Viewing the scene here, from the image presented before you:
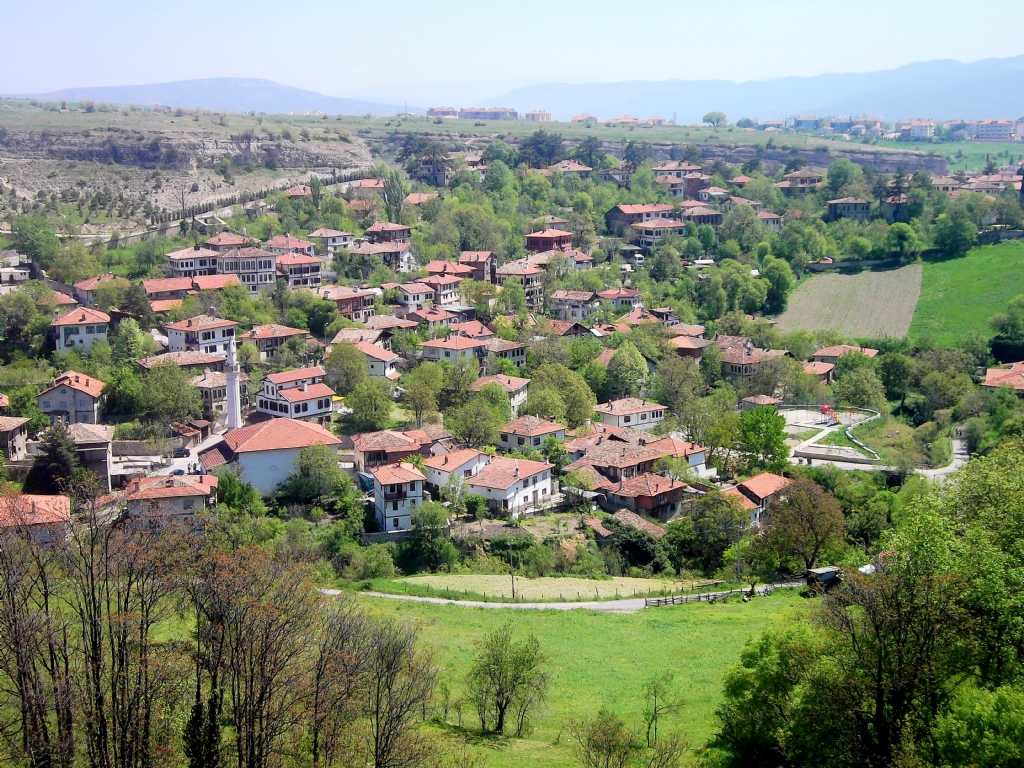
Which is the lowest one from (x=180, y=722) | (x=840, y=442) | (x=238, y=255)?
(x=840, y=442)

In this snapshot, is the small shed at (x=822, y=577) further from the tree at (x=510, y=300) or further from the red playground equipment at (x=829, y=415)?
the tree at (x=510, y=300)

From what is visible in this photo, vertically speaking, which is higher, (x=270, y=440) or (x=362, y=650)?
(x=362, y=650)

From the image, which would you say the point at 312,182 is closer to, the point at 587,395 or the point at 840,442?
the point at 587,395

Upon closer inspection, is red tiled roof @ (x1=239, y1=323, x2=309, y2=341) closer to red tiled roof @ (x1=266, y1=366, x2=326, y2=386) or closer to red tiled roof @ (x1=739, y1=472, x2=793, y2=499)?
red tiled roof @ (x1=266, y1=366, x2=326, y2=386)

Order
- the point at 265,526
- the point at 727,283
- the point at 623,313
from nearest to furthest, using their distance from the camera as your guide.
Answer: the point at 265,526
the point at 623,313
the point at 727,283

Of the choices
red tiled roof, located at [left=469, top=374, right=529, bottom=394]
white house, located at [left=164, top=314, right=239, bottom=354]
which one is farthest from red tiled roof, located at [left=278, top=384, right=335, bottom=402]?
white house, located at [left=164, top=314, right=239, bottom=354]

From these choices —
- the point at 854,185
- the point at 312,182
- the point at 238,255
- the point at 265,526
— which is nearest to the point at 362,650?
the point at 265,526
